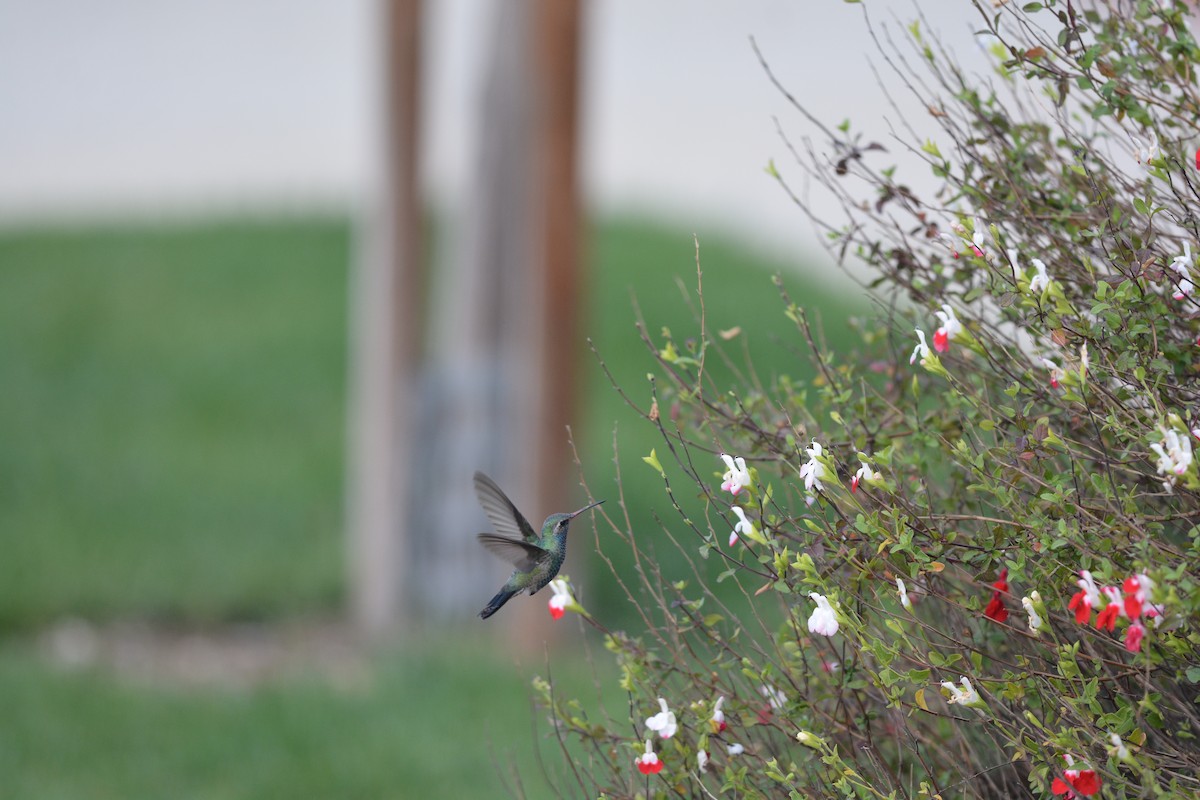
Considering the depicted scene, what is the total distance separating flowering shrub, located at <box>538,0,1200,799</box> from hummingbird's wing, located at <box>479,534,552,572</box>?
0.74 feet

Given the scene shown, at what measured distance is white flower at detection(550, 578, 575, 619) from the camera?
1.87 meters

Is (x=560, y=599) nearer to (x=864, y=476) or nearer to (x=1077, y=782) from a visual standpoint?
(x=864, y=476)

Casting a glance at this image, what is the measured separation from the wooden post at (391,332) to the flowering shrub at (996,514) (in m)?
3.72

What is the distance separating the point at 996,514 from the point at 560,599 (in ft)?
2.36

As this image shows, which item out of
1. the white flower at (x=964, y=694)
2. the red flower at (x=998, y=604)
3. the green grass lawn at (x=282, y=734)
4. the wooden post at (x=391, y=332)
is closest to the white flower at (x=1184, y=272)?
the red flower at (x=998, y=604)

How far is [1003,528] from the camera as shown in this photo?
1.73 metres

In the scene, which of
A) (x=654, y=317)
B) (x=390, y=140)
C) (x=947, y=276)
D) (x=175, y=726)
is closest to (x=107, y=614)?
(x=175, y=726)

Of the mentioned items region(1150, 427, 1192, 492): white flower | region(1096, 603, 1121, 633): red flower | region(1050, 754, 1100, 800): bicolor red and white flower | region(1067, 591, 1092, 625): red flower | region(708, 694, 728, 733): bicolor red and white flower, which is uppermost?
region(1150, 427, 1192, 492): white flower

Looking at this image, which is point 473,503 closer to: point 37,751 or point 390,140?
point 390,140

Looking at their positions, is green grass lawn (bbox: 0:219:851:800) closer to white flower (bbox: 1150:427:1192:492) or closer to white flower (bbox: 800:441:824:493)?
white flower (bbox: 800:441:824:493)

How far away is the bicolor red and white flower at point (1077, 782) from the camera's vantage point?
1.56 metres

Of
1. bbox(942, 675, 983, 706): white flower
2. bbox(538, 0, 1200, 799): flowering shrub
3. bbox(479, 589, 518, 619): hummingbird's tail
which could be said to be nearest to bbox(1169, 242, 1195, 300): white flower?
bbox(538, 0, 1200, 799): flowering shrub

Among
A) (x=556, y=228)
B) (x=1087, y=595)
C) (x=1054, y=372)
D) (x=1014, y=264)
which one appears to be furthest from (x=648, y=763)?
(x=556, y=228)

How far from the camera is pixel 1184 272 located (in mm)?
1770
